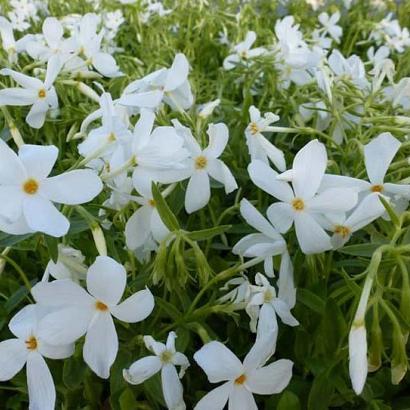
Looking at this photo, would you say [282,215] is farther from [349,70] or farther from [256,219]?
[349,70]

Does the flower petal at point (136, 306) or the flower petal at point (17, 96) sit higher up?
the flower petal at point (17, 96)

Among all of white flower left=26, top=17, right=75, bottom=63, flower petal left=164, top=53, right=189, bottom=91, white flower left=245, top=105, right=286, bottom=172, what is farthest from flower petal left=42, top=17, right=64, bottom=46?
white flower left=245, top=105, right=286, bottom=172

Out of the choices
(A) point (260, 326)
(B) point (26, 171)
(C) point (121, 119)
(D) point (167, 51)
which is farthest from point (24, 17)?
(A) point (260, 326)

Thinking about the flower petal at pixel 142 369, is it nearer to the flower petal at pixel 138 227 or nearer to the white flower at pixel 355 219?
the flower petal at pixel 138 227

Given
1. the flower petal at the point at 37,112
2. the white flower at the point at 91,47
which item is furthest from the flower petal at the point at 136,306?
the white flower at the point at 91,47

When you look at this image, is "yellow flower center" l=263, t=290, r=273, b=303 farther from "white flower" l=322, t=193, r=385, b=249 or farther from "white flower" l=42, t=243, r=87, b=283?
"white flower" l=42, t=243, r=87, b=283
